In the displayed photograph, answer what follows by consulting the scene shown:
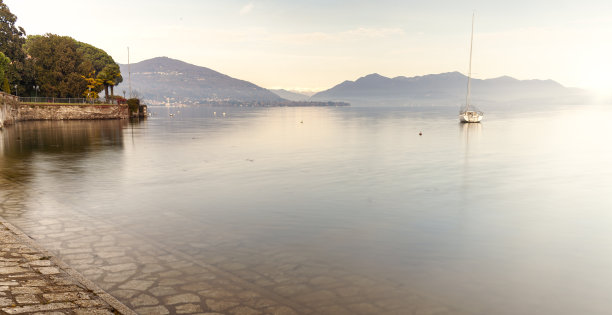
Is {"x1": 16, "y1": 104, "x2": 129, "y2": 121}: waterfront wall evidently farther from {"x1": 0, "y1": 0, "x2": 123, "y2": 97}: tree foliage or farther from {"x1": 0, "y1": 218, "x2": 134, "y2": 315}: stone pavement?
{"x1": 0, "y1": 218, "x2": 134, "y2": 315}: stone pavement

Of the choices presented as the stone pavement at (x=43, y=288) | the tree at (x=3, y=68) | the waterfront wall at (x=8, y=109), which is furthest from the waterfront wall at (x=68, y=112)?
the stone pavement at (x=43, y=288)

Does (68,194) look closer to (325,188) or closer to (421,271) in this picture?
(325,188)

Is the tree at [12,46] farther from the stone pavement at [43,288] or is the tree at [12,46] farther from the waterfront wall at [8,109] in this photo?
the stone pavement at [43,288]

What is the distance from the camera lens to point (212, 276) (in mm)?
9406

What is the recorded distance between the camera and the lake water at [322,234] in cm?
882

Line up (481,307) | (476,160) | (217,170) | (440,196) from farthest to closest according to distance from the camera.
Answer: (476,160) < (217,170) < (440,196) < (481,307)

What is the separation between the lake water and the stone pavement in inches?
21.3

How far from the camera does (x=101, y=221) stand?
1384 cm

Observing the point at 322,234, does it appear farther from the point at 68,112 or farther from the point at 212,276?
the point at 68,112

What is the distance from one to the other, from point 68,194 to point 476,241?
15.8 meters

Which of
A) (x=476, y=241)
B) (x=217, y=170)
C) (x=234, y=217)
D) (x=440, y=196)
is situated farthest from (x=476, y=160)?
(x=234, y=217)

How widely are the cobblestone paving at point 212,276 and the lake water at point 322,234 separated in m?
0.04

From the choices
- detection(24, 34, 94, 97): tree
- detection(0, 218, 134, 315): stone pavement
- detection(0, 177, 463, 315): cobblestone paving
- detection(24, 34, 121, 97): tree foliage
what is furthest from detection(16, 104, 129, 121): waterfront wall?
detection(0, 218, 134, 315): stone pavement

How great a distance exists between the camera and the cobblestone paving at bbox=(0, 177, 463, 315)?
814cm
